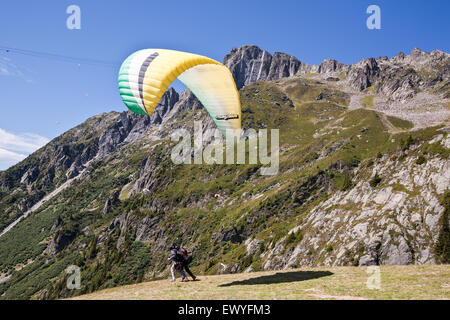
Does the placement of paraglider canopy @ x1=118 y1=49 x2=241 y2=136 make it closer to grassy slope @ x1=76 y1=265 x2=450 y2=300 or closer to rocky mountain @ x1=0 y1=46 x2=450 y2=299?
grassy slope @ x1=76 y1=265 x2=450 y2=300

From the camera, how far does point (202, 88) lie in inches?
776

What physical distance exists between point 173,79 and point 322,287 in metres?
13.7

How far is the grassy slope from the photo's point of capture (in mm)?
10905

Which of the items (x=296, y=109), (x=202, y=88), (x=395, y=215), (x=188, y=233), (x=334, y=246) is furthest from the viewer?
(x=296, y=109)

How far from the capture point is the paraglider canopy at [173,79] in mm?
16406

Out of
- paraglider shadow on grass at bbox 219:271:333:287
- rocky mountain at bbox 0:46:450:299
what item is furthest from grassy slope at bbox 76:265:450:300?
rocky mountain at bbox 0:46:450:299

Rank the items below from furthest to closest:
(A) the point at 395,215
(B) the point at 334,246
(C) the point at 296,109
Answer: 1. (C) the point at 296,109
2. (B) the point at 334,246
3. (A) the point at 395,215

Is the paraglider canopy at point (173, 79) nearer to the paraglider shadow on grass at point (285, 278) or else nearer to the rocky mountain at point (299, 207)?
the paraglider shadow on grass at point (285, 278)

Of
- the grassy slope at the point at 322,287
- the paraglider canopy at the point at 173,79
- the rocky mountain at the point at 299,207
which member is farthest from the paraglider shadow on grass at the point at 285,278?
the rocky mountain at the point at 299,207

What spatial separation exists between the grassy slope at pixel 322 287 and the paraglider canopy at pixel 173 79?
9771mm

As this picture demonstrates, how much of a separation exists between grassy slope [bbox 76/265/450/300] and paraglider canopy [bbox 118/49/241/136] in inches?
385
